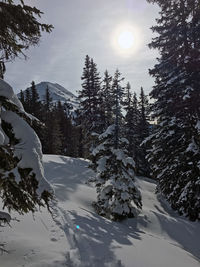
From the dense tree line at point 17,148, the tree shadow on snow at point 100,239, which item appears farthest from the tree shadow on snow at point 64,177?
the dense tree line at point 17,148

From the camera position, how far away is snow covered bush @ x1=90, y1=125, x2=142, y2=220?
11876mm

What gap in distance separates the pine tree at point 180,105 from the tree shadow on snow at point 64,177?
638 centimetres

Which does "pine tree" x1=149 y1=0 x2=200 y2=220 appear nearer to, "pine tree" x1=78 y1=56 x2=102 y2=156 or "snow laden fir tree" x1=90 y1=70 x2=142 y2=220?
"snow laden fir tree" x1=90 y1=70 x2=142 y2=220

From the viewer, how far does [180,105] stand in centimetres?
1302

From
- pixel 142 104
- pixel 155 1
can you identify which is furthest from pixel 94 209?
pixel 142 104

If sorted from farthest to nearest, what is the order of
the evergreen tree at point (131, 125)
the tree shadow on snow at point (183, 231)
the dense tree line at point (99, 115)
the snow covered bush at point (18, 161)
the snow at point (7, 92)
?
the evergreen tree at point (131, 125) → the dense tree line at point (99, 115) → the tree shadow on snow at point (183, 231) → the snow at point (7, 92) → the snow covered bush at point (18, 161)

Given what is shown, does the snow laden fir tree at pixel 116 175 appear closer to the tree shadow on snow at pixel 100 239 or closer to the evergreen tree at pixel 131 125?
the tree shadow on snow at pixel 100 239

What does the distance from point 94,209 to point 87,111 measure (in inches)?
619

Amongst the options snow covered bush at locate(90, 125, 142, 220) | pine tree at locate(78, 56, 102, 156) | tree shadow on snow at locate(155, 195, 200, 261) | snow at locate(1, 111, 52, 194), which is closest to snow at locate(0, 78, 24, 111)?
snow at locate(1, 111, 52, 194)

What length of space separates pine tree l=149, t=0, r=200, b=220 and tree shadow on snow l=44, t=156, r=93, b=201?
6.38 meters

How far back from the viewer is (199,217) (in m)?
11.8

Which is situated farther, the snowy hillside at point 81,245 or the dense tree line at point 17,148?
the snowy hillside at point 81,245

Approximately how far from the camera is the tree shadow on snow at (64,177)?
1325cm

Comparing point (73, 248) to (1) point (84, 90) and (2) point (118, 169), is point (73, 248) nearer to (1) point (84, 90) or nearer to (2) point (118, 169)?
(2) point (118, 169)
